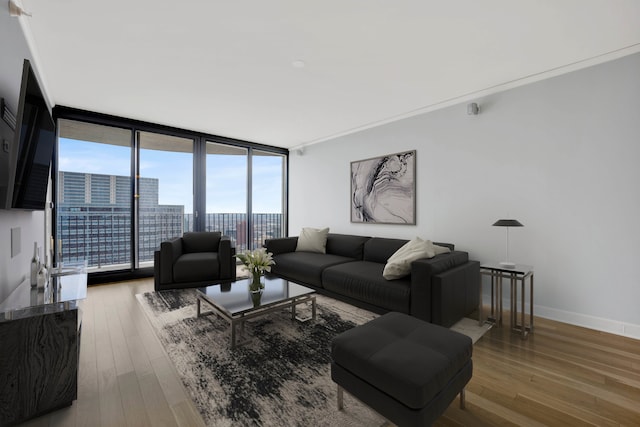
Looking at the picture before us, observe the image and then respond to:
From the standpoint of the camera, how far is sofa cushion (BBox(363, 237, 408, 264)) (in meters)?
3.52

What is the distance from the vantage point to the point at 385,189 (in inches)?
160

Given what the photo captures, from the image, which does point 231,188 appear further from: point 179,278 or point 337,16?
point 337,16

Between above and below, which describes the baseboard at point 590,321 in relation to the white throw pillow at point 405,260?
below

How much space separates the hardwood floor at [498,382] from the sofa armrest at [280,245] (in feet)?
6.46

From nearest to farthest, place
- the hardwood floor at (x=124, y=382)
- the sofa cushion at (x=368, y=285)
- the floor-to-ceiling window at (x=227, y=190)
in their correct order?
the hardwood floor at (x=124, y=382), the sofa cushion at (x=368, y=285), the floor-to-ceiling window at (x=227, y=190)

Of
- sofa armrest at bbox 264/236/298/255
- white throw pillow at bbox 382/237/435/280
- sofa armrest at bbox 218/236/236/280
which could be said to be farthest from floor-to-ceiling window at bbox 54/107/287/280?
white throw pillow at bbox 382/237/435/280

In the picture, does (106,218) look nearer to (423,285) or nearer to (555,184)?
(423,285)

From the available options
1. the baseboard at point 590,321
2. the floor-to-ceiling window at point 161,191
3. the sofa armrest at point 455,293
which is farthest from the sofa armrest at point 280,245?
the baseboard at point 590,321

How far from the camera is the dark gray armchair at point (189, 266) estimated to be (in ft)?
11.6

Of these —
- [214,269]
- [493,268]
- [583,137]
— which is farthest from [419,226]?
[214,269]

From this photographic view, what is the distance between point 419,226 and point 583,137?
6.20 ft

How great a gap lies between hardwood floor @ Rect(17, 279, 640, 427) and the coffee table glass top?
21.8 inches

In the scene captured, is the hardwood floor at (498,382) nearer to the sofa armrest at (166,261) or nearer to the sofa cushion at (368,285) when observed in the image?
the sofa cushion at (368,285)

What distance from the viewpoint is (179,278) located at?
142 inches
